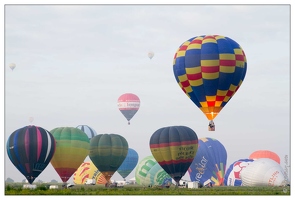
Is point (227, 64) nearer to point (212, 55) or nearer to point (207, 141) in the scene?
point (212, 55)

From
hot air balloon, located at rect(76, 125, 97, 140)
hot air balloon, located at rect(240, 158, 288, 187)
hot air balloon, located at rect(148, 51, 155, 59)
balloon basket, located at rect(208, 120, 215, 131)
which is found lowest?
hot air balloon, located at rect(240, 158, 288, 187)

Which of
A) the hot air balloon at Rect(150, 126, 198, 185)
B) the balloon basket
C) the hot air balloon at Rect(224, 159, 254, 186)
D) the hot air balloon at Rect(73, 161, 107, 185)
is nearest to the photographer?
the balloon basket

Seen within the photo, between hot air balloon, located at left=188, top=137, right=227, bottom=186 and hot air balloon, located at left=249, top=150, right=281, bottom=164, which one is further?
hot air balloon, located at left=249, top=150, right=281, bottom=164

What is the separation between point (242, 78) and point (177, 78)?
4014 millimetres

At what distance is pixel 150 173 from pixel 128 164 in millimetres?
9137

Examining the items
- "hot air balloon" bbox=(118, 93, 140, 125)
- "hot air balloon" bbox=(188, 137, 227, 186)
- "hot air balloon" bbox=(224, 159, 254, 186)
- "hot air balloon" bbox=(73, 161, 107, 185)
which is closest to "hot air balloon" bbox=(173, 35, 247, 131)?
"hot air balloon" bbox=(188, 137, 227, 186)

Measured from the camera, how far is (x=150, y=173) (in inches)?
2395

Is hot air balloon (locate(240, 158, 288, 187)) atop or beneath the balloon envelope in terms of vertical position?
beneath

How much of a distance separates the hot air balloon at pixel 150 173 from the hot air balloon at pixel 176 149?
8.86 metres

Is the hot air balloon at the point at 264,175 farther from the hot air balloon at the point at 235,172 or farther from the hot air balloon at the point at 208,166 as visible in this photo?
the hot air balloon at the point at 208,166

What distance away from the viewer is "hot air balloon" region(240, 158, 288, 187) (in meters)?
49.2

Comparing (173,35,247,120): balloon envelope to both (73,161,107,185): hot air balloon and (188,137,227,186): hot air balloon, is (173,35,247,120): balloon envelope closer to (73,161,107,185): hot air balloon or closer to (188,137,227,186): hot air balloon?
(188,137,227,186): hot air balloon

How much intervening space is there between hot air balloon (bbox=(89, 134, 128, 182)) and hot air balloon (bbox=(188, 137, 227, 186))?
19.6ft

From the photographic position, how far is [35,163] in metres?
46.0
